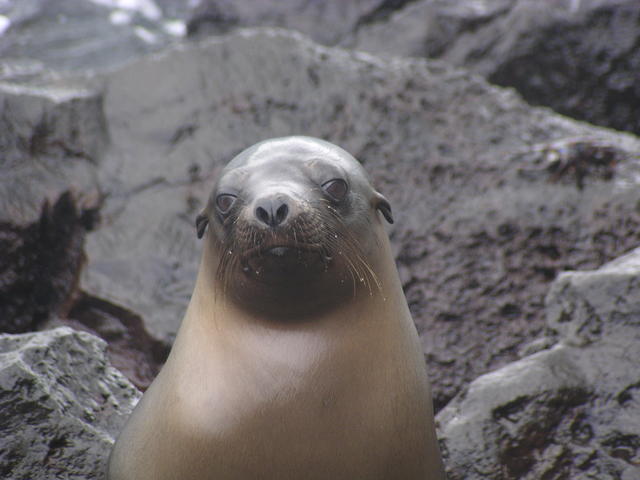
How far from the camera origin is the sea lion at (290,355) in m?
3.03

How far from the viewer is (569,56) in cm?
800

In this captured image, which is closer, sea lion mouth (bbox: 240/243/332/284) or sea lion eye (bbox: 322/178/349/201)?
sea lion mouth (bbox: 240/243/332/284)

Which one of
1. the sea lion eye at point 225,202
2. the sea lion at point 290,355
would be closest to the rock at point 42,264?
the sea lion at point 290,355

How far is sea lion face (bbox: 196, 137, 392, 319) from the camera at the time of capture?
3.02 metres

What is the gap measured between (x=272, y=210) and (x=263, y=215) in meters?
0.04

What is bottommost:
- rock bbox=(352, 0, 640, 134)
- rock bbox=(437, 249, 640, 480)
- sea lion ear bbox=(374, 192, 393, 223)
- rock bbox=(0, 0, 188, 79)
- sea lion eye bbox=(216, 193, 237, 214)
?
rock bbox=(437, 249, 640, 480)

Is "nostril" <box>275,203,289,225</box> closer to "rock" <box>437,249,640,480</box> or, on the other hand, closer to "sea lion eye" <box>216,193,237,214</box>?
"sea lion eye" <box>216,193,237,214</box>

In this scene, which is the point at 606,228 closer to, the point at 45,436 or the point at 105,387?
the point at 105,387

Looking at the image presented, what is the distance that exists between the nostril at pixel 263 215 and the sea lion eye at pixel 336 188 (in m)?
0.42

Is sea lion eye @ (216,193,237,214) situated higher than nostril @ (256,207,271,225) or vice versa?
sea lion eye @ (216,193,237,214)

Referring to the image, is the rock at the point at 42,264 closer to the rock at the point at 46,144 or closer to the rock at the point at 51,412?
the rock at the point at 46,144

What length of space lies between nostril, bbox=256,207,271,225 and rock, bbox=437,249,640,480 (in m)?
1.52

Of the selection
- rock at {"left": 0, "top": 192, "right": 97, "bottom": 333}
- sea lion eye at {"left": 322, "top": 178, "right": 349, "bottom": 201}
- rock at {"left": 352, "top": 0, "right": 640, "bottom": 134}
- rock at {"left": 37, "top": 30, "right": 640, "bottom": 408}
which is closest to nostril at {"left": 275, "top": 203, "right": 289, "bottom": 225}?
sea lion eye at {"left": 322, "top": 178, "right": 349, "bottom": 201}

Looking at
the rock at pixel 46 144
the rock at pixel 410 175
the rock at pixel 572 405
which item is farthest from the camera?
the rock at pixel 46 144
